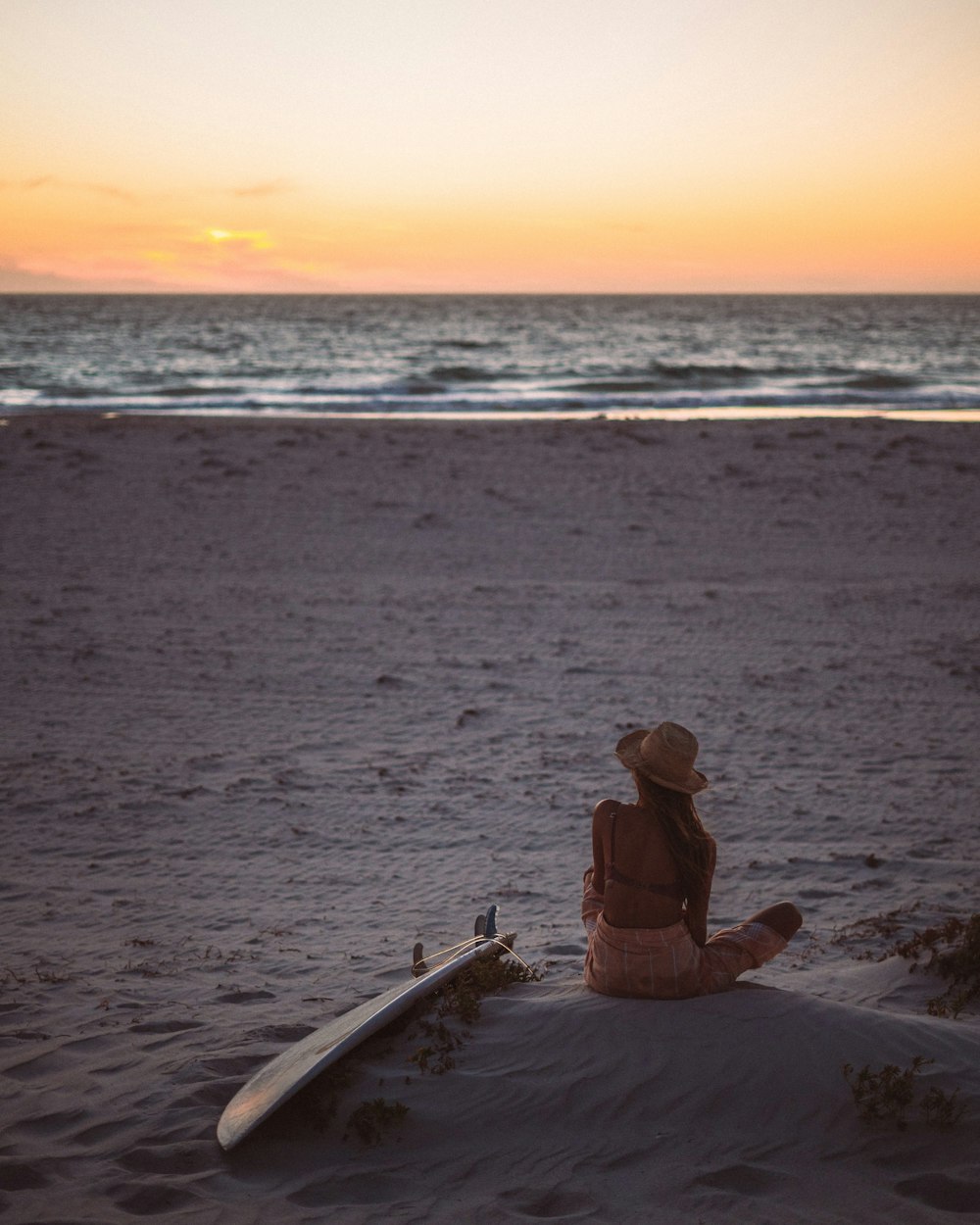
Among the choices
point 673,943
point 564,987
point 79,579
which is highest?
point 79,579

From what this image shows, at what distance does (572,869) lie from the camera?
4984 mm

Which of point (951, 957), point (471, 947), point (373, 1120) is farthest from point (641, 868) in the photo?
point (951, 957)

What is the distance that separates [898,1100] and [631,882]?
994 millimetres

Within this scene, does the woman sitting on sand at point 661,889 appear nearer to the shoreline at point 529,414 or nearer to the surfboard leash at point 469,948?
the surfboard leash at point 469,948

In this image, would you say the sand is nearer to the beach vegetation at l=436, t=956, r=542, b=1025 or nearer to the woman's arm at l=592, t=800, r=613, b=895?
the beach vegetation at l=436, t=956, r=542, b=1025

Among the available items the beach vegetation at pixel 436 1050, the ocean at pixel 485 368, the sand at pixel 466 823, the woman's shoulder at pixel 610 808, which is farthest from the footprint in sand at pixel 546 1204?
the ocean at pixel 485 368

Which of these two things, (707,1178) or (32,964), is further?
(32,964)

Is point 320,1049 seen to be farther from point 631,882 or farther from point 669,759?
point 669,759

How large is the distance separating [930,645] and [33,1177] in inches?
282

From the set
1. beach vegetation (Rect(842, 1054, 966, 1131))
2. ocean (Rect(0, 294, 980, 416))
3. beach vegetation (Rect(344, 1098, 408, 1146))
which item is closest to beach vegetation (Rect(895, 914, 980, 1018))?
beach vegetation (Rect(842, 1054, 966, 1131))

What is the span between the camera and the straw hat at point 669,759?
3205 mm

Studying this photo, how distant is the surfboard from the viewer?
3012 millimetres

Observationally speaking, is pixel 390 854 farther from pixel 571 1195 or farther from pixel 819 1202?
pixel 819 1202

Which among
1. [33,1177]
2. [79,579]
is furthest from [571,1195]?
[79,579]
